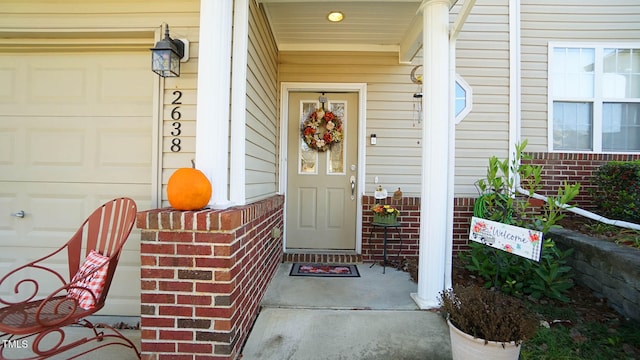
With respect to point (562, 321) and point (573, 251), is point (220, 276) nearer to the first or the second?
point (562, 321)

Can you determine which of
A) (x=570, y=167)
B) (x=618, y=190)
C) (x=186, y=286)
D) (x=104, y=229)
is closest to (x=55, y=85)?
(x=104, y=229)

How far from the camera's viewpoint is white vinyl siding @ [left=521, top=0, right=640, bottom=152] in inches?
144

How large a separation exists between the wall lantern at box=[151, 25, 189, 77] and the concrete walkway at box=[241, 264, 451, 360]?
72.7 inches

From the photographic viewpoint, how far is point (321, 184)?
3584 mm

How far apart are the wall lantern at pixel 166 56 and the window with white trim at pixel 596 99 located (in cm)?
431

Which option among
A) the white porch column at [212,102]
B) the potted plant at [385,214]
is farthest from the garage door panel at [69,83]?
the potted plant at [385,214]

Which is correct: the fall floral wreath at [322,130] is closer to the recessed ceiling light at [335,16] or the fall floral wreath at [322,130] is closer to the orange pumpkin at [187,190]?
the recessed ceiling light at [335,16]

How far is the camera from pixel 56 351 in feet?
5.05

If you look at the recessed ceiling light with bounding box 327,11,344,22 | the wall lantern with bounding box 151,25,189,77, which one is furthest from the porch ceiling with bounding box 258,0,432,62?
the wall lantern with bounding box 151,25,189,77

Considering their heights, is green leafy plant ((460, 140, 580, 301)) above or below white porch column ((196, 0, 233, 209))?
below

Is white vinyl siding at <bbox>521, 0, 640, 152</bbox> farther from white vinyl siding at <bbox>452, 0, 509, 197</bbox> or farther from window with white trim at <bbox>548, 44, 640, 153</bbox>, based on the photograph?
white vinyl siding at <bbox>452, 0, 509, 197</bbox>

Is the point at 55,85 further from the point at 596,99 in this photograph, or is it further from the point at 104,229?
the point at 596,99

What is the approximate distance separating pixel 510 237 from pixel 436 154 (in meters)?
0.78

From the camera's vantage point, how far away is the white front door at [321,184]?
11.7 ft
